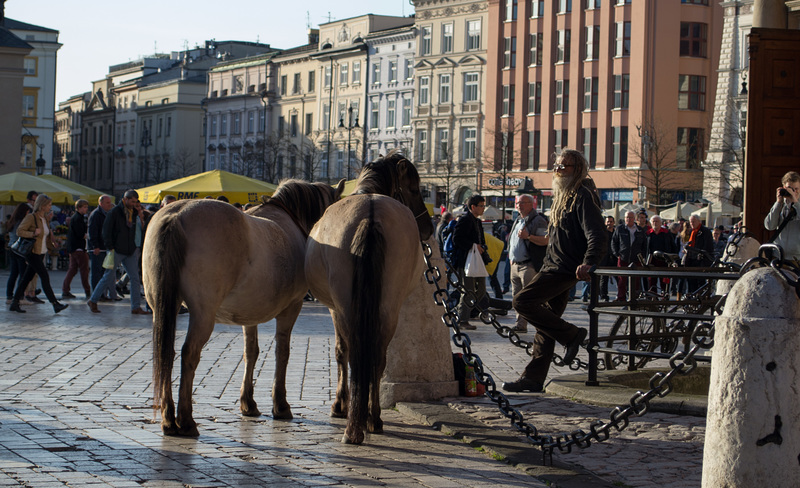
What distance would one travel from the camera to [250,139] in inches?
3829

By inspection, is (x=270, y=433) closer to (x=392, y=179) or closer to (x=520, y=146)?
(x=392, y=179)

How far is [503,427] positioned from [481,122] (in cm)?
6699

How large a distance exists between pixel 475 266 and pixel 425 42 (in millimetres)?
62682

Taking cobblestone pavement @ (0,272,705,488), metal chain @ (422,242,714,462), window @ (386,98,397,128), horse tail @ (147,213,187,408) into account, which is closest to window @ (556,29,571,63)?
window @ (386,98,397,128)

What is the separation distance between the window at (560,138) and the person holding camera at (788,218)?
189 ft

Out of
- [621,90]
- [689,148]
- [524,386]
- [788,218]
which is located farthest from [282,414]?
[621,90]

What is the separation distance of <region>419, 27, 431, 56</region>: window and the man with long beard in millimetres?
69200

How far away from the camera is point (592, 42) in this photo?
6638 centimetres

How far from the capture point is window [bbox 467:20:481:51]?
7425 cm

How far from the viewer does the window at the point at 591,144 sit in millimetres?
66312

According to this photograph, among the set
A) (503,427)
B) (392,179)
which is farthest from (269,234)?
(503,427)

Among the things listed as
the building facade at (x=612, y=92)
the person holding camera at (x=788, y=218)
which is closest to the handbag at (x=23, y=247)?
the person holding camera at (x=788, y=218)

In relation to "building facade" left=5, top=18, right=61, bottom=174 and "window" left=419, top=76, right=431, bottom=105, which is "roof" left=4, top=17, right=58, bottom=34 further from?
"window" left=419, top=76, right=431, bottom=105

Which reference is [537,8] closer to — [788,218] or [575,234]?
[788,218]
